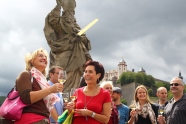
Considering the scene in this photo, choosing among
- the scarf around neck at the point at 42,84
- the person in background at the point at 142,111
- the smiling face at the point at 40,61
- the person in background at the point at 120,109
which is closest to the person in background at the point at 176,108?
the person in background at the point at 142,111

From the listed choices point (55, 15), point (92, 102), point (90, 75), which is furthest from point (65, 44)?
point (92, 102)

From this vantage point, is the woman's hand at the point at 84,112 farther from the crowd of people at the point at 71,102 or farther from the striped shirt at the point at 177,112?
the striped shirt at the point at 177,112

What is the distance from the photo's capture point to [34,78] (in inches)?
158

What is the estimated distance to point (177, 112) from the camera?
5.14m

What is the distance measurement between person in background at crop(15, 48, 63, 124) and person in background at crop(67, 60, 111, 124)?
0.35m

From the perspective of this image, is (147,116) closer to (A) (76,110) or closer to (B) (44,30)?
(A) (76,110)

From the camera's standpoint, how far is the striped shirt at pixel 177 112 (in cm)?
509

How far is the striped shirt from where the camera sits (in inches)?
200

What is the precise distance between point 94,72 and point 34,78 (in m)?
0.84

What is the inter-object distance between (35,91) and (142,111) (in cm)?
276

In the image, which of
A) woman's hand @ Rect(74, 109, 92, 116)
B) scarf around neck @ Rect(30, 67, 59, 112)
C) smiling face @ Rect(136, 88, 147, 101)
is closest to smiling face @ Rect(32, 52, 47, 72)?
scarf around neck @ Rect(30, 67, 59, 112)

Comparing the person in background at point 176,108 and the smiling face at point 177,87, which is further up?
the smiling face at point 177,87

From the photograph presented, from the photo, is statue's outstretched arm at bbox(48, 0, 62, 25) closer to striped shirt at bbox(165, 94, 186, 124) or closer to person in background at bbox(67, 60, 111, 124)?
striped shirt at bbox(165, 94, 186, 124)

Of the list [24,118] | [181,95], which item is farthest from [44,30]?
[24,118]
